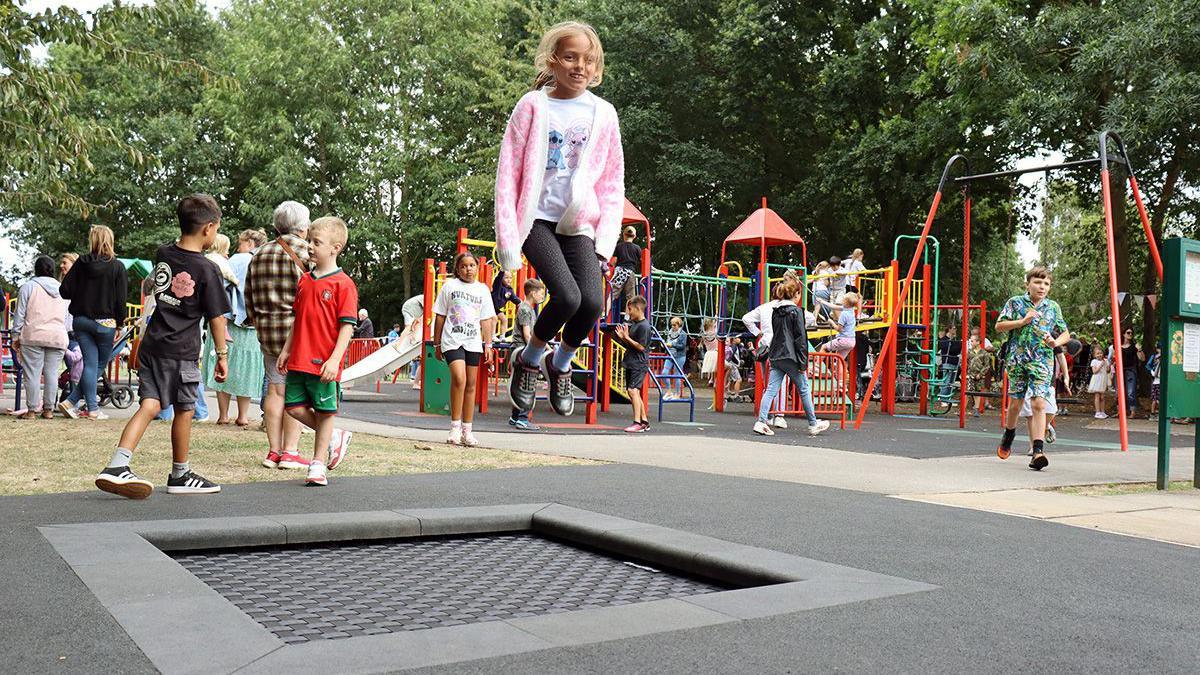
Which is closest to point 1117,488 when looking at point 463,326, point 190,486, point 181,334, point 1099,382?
point 463,326

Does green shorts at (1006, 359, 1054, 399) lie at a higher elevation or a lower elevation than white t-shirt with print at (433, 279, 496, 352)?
lower

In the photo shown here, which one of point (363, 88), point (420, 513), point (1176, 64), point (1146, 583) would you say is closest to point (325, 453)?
point (420, 513)

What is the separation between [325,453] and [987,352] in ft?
59.7

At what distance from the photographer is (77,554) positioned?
3619mm

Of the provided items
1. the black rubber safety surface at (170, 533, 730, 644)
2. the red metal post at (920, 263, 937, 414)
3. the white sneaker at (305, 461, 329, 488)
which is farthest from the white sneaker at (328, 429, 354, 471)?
the red metal post at (920, 263, 937, 414)

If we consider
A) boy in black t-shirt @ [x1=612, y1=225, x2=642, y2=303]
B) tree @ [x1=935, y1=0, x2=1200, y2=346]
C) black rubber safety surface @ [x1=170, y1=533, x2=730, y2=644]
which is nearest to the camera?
black rubber safety surface @ [x1=170, y1=533, x2=730, y2=644]

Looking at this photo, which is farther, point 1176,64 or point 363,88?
point 363,88

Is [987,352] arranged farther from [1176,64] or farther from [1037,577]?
[1037,577]

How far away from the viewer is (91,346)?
9859mm

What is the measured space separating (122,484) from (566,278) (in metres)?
2.34

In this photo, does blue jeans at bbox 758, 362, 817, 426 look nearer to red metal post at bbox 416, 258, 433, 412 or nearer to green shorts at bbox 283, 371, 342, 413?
red metal post at bbox 416, 258, 433, 412

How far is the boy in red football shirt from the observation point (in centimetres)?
597

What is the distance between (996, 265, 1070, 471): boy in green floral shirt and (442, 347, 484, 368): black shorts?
4.14 m

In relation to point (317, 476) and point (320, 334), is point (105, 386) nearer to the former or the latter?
point (320, 334)
